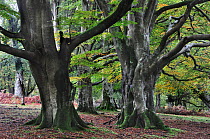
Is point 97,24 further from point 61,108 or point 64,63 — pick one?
point 61,108

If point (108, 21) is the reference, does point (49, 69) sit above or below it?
below

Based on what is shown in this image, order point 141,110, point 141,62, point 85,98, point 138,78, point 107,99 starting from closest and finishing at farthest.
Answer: point 141,110, point 138,78, point 141,62, point 85,98, point 107,99

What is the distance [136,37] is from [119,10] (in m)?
4.01

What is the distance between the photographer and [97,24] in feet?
22.7

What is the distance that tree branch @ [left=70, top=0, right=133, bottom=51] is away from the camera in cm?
627

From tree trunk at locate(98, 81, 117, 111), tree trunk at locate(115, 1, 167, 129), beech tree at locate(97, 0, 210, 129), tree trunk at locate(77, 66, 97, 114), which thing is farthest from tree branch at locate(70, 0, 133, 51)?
tree trunk at locate(98, 81, 117, 111)

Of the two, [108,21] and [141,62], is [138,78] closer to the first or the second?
[141,62]

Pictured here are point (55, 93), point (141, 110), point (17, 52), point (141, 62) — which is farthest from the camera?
point (141, 62)

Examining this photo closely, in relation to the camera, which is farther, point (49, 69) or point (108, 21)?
point (49, 69)

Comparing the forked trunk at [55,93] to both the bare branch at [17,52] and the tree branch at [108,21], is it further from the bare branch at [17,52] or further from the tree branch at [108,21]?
the tree branch at [108,21]

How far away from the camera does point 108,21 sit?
670cm

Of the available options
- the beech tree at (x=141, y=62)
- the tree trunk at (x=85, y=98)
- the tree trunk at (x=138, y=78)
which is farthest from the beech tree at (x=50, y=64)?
the tree trunk at (x=85, y=98)

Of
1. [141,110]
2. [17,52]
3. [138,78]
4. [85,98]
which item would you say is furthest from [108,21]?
[85,98]

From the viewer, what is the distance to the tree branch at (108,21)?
20.6ft
